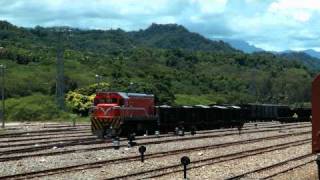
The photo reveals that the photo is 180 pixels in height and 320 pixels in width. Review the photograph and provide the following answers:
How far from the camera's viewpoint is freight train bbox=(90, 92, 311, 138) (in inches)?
1435

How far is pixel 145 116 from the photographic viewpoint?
1587 inches

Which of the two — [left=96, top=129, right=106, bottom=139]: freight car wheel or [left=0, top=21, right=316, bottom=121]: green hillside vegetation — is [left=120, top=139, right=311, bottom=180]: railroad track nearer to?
[left=96, top=129, right=106, bottom=139]: freight car wheel

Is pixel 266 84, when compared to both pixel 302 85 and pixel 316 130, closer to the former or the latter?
pixel 302 85

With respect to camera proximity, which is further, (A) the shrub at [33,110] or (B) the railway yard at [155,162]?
(A) the shrub at [33,110]

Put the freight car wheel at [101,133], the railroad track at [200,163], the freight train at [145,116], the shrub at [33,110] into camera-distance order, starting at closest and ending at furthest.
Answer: the railroad track at [200,163] < the freight car wheel at [101,133] < the freight train at [145,116] < the shrub at [33,110]

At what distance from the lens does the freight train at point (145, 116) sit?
120 feet

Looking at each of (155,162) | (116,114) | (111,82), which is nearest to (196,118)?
(116,114)

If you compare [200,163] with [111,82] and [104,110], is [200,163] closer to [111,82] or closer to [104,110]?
[104,110]

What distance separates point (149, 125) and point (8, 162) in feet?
65.3

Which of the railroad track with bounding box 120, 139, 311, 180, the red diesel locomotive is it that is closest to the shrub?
the red diesel locomotive

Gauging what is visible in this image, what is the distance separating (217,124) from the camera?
5406 cm

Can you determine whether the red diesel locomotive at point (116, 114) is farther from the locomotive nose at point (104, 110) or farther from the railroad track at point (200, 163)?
the railroad track at point (200, 163)

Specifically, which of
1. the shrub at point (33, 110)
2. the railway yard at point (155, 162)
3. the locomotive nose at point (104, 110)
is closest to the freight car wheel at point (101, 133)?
the locomotive nose at point (104, 110)

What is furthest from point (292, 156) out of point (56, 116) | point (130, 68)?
point (130, 68)
